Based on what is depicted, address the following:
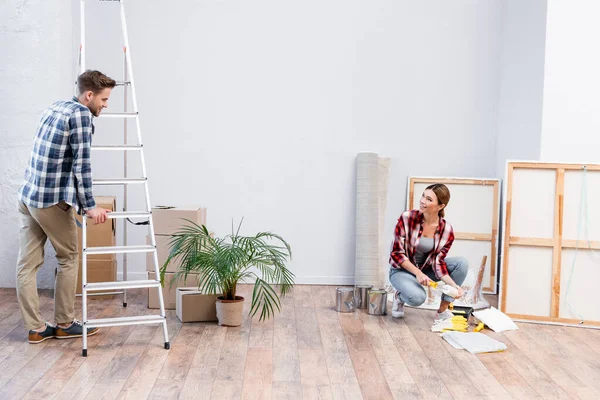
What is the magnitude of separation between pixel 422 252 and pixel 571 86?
1714mm

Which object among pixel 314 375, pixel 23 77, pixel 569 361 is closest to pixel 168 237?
pixel 23 77

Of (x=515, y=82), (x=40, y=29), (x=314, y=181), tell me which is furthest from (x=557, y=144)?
(x=40, y=29)

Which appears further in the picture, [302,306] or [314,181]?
[314,181]

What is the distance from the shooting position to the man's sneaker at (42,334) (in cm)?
440

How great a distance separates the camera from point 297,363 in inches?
163

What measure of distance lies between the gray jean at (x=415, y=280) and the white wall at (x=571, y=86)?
43.5 inches

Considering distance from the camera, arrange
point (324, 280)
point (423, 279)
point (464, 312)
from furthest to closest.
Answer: point (324, 280) → point (464, 312) → point (423, 279)

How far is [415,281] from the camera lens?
207 inches

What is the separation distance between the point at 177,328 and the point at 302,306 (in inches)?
45.1

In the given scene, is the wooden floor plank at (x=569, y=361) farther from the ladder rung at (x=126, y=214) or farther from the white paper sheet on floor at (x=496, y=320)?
the ladder rung at (x=126, y=214)

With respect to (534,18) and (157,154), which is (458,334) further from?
(157,154)

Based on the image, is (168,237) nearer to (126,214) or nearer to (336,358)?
(126,214)

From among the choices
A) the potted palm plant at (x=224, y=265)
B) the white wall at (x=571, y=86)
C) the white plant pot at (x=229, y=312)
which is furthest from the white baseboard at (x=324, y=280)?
the white wall at (x=571, y=86)

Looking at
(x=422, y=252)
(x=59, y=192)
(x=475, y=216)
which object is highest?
(x=59, y=192)
